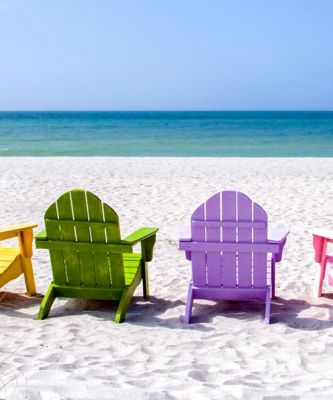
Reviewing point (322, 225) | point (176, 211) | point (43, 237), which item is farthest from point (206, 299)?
point (176, 211)

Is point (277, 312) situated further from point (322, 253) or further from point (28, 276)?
point (28, 276)

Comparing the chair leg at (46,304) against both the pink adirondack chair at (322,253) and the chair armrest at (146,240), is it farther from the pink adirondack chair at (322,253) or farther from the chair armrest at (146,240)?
the pink adirondack chair at (322,253)

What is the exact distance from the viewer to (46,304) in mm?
4074

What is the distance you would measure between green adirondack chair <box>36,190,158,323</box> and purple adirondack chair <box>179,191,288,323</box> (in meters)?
0.45

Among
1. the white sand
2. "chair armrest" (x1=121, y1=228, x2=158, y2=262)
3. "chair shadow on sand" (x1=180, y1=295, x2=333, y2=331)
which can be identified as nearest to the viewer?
the white sand

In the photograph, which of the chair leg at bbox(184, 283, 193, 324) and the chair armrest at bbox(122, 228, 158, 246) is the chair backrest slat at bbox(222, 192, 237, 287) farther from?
the chair armrest at bbox(122, 228, 158, 246)

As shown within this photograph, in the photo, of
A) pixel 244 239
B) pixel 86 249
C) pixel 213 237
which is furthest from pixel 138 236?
pixel 244 239

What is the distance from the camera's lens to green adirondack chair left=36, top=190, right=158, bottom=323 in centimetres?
396

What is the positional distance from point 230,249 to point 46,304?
1355mm

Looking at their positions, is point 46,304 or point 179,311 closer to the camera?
point 46,304

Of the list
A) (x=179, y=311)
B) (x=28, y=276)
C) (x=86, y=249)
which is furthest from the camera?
(x=28, y=276)

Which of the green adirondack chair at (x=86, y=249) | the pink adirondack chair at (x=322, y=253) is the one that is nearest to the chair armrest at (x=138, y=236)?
the green adirondack chair at (x=86, y=249)

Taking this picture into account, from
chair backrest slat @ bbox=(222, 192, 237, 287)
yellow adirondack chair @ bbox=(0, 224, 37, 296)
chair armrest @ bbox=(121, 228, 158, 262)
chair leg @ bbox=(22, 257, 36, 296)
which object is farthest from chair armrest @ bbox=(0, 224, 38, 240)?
chair backrest slat @ bbox=(222, 192, 237, 287)

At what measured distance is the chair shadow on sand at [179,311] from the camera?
13.1ft
